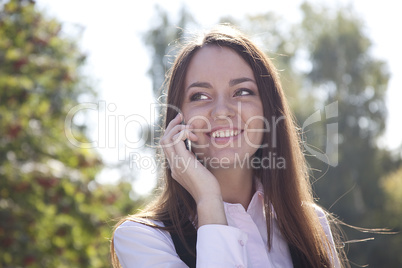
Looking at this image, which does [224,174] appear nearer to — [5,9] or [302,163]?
[302,163]

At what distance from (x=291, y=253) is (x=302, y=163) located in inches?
25.9

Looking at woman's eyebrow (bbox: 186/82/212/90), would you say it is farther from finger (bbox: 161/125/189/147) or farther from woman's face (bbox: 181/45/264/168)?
finger (bbox: 161/125/189/147)

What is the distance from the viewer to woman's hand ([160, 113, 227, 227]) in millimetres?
2348

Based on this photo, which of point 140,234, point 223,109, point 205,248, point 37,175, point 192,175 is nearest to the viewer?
point 205,248

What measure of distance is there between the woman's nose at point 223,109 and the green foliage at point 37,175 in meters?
4.12

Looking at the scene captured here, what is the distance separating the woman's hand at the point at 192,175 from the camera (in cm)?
235

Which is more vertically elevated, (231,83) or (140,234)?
(231,83)

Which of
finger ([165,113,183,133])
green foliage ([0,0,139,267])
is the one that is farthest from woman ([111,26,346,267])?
green foliage ([0,0,139,267])

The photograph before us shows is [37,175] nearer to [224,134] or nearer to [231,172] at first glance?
[231,172]

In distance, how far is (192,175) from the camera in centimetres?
249

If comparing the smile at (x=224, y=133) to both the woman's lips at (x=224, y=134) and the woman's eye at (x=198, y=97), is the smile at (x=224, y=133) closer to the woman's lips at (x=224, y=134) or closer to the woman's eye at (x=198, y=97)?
the woman's lips at (x=224, y=134)

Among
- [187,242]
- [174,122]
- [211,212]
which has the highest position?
[174,122]

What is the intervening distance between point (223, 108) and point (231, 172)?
1.42 feet

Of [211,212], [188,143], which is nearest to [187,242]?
[211,212]
